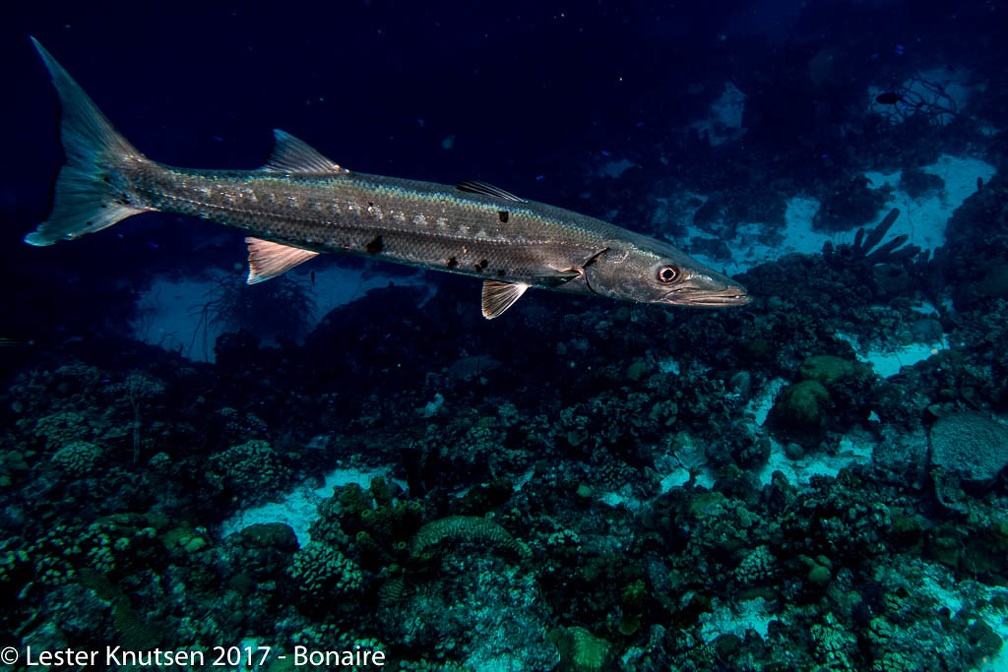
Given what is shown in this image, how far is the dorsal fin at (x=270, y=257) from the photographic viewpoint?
378cm

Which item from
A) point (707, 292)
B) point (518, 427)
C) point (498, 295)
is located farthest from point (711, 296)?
point (518, 427)

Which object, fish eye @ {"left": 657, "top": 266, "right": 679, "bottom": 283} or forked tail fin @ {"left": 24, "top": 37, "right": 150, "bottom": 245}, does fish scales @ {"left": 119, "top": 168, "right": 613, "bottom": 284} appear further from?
fish eye @ {"left": 657, "top": 266, "right": 679, "bottom": 283}

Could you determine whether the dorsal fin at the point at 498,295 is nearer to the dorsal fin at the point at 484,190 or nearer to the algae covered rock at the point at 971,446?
the dorsal fin at the point at 484,190

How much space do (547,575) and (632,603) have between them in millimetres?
822

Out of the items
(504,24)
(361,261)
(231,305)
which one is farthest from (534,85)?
(504,24)

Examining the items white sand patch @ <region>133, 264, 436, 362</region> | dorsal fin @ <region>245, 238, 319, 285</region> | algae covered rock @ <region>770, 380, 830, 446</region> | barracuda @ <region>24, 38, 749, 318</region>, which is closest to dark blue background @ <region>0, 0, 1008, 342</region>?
white sand patch @ <region>133, 264, 436, 362</region>

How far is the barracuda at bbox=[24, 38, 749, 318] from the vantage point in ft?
11.8

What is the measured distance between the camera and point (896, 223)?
15.2m

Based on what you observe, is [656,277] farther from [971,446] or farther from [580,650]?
[971,446]

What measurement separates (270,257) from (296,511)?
14.2ft

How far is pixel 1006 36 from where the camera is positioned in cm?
2534

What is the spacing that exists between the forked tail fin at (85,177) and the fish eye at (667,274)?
4143 mm

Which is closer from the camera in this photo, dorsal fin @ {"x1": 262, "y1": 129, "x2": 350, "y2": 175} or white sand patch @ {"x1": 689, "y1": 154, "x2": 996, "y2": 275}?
dorsal fin @ {"x1": 262, "y1": 129, "x2": 350, "y2": 175}

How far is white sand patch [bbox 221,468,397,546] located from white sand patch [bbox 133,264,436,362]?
9856 millimetres
